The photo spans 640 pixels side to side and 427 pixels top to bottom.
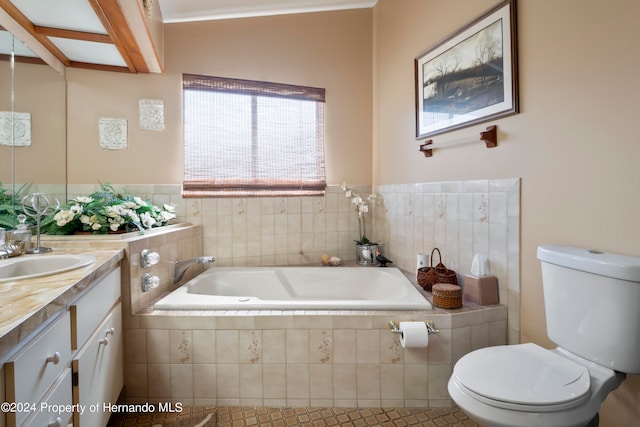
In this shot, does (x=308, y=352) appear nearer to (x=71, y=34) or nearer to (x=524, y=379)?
(x=524, y=379)

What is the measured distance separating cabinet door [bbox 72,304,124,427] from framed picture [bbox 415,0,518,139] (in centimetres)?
212

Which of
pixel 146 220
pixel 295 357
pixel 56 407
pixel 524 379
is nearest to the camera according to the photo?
pixel 56 407

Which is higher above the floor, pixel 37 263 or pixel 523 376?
pixel 37 263

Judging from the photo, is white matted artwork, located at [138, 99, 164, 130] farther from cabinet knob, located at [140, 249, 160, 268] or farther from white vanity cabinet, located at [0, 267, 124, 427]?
white vanity cabinet, located at [0, 267, 124, 427]

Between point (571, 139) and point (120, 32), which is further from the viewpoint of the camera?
point (120, 32)

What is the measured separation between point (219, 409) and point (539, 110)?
85.0 inches

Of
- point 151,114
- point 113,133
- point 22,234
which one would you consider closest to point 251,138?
point 151,114

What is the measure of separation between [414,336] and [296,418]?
723 millimetres

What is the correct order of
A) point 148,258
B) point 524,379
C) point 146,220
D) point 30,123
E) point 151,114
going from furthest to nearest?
point 151,114, point 146,220, point 30,123, point 148,258, point 524,379

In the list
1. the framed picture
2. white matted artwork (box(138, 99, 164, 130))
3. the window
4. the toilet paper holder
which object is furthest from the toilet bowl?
white matted artwork (box(138, 99, 164, 130))

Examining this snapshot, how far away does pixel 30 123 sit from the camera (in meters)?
1.83

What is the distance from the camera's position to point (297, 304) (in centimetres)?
164

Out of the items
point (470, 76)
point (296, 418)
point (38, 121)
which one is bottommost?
point (296, 418)

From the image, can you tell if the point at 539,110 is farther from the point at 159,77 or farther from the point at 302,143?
the point at 159,77
